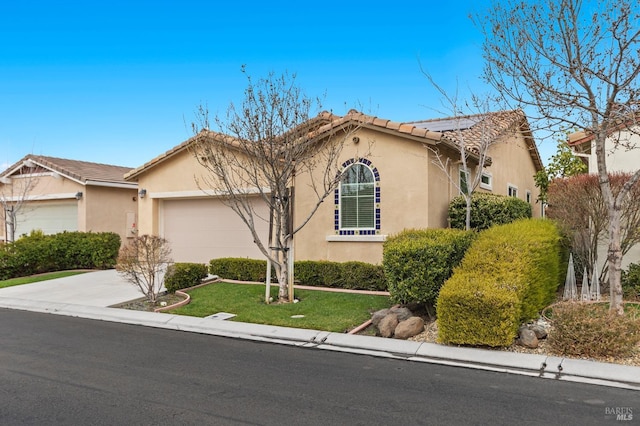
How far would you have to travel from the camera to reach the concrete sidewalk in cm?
567

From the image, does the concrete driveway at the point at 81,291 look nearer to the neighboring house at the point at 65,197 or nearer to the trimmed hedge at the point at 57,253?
the trimmed hedge at the point at 57,253

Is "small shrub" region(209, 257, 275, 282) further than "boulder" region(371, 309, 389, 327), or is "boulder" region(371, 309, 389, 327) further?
"small shrub" region(209, 257, 275, 282)

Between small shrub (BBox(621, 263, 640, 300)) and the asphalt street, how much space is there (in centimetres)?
518

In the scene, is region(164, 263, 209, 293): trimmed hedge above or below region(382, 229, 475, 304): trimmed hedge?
below

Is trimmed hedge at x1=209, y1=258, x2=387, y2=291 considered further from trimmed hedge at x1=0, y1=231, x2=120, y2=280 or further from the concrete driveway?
trimmed hedge at x1=0, y1=231, x2=120, y2=280

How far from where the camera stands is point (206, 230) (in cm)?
1522

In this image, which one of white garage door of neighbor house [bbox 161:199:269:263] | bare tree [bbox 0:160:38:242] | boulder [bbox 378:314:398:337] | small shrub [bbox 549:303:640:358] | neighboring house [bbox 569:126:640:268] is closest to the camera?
small shrub [bbox 549:303:640:358]

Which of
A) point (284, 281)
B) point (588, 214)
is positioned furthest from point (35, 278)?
point (588, 214)

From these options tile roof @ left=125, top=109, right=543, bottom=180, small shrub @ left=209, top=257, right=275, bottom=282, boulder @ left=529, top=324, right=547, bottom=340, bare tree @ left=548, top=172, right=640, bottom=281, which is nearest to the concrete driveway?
small shrub @ left=209, top=257, right=275, bottom=282

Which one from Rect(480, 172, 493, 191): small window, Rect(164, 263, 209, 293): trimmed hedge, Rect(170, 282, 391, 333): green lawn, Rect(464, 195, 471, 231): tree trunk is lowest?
Rect(170, 282, 391, 333): green lawn

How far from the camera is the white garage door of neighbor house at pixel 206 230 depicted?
14.5 metres

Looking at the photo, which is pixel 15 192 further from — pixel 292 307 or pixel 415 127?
pixel 415 127

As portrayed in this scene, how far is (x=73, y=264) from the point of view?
1628 cm

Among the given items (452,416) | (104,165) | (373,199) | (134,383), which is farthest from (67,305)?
(104,165)
